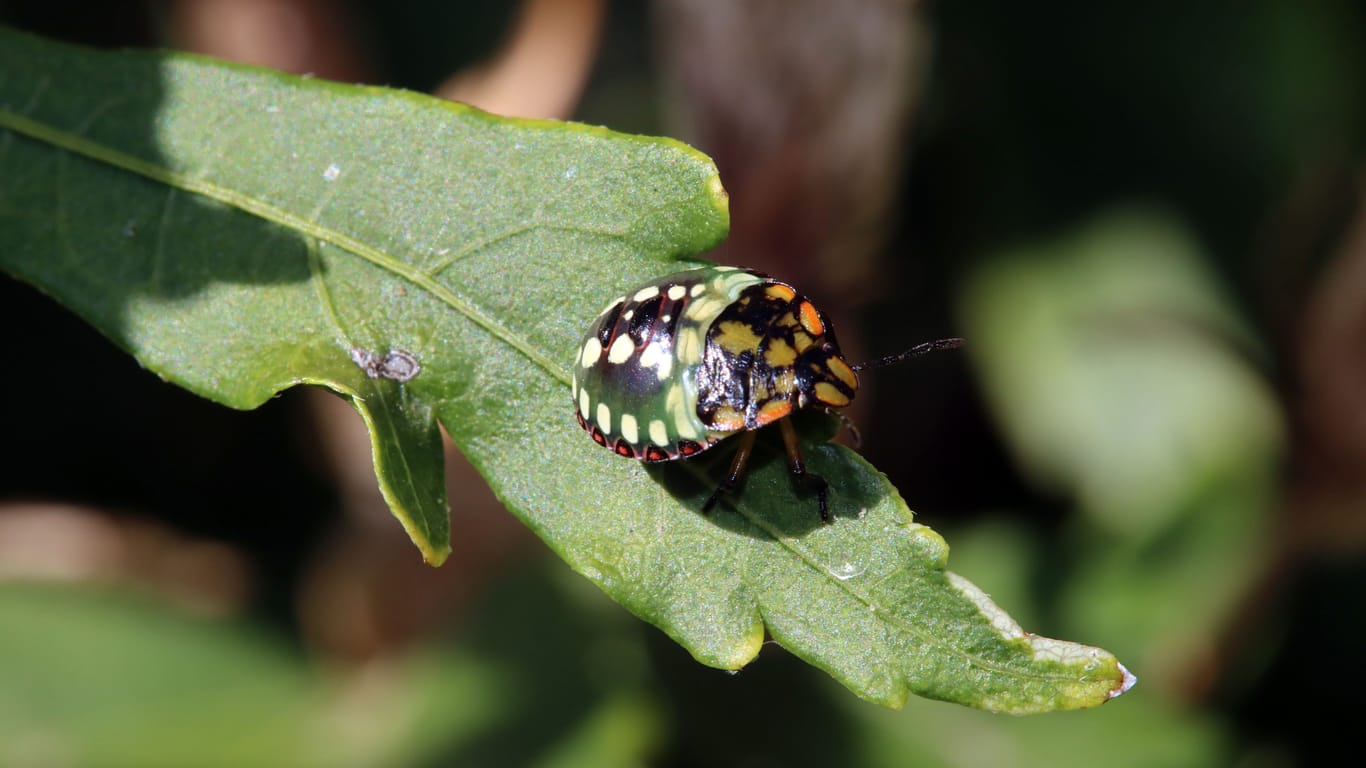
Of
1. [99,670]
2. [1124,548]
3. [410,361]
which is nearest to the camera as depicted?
[410,361]

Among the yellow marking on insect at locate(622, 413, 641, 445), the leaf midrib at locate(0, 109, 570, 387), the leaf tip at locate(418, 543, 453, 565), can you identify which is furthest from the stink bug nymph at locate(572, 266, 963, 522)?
the leaf tip at locate(418, 543, 453, 565)

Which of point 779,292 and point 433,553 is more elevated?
point 779,292

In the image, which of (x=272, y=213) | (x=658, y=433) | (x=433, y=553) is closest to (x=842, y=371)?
(x=658, y=433)

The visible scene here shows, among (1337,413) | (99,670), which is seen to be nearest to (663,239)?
(1337,413)

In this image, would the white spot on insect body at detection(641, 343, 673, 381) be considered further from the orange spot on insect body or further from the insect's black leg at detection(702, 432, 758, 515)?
the orange spot on insect body

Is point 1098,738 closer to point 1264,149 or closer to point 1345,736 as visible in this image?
point 1345,736

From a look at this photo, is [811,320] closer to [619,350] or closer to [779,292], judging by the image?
[779,292]
